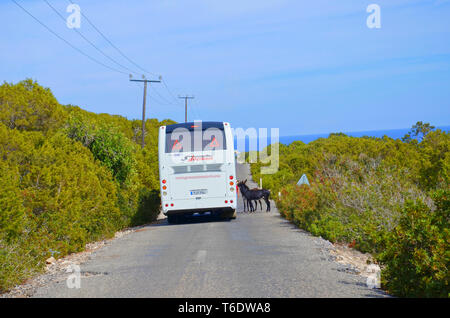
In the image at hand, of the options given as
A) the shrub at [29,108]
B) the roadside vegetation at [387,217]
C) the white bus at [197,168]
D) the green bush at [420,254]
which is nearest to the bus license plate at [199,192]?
the white bus at [197,168]

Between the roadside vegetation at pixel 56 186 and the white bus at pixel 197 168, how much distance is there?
242 centimetres

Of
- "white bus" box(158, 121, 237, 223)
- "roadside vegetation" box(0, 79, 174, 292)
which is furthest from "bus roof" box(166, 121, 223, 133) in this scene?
"roadside vegetation" box(0, 79, 174, 292)

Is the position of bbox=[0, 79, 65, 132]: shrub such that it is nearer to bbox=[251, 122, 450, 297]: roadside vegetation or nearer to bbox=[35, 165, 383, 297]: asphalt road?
bbox=[251, 122, 450, 297]: roadside vegetation

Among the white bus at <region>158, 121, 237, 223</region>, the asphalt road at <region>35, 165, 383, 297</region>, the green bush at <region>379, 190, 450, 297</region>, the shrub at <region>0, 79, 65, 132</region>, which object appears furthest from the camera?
the shrub at <region>0, 79, 65, 132</region>

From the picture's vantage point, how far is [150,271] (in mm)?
10297

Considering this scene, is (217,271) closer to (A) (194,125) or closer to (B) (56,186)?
(B) (56,186)

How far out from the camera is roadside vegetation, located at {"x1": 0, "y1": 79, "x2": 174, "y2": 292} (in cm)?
1179

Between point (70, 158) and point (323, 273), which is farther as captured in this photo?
point (70, 158)

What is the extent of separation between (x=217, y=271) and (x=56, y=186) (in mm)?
7836

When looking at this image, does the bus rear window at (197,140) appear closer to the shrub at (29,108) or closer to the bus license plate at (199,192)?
the bus license plate at (199,192)
